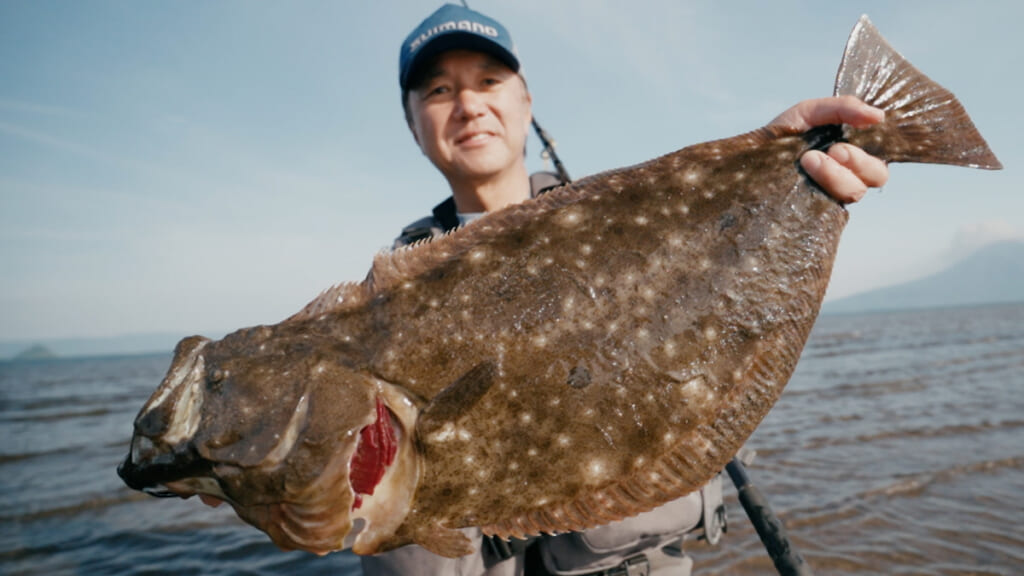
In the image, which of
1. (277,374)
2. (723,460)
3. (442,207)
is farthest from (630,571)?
(442,207)

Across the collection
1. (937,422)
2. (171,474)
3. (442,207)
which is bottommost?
(937,422)

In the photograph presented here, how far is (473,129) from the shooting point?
381 cm

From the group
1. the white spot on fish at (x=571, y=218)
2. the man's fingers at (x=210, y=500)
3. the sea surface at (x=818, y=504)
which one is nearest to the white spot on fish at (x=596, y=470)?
the white spot on fish at (x=571, y=218)

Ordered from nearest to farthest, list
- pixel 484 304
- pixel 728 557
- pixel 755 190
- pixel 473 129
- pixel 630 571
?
1. pixel 484 304
2. pixel 755 190
3. pixel 630 571
4. pixel 473 129
5. pixel 728 557

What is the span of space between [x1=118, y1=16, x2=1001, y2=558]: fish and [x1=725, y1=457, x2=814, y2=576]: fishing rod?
145 centimetres

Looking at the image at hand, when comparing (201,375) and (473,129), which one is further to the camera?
(473,129)

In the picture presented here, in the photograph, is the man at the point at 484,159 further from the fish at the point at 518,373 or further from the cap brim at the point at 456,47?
the fish at the point at 518,373

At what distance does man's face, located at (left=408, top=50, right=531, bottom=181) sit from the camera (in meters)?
3.80

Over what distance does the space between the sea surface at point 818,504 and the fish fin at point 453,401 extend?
3989mm

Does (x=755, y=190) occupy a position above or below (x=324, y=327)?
above

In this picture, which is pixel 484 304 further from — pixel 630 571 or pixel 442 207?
pixel 442 207

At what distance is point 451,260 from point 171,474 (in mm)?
1067

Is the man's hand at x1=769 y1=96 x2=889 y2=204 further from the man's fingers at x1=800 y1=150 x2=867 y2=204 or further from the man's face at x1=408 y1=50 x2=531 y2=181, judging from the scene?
the man's face at x1=408 y1=50 x2=531 y2=181

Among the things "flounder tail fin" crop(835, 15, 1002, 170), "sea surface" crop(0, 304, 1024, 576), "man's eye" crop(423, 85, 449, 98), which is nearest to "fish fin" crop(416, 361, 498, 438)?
"flounder tail fin" crop(835, 15, 1002, 170)
